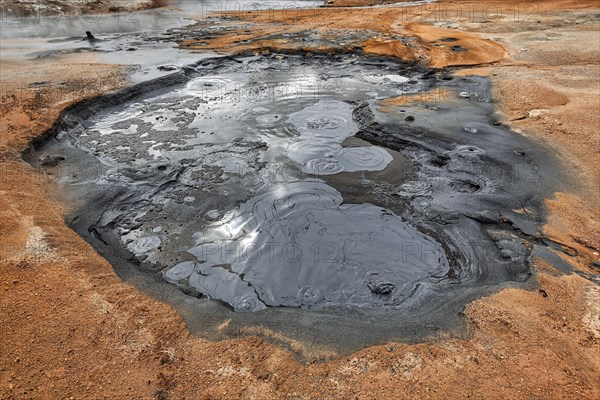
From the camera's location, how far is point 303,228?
5.38 metres

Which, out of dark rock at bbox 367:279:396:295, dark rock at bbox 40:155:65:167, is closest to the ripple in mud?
dark rock at bbox 367:279:396:295

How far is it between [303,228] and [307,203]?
1.94 ft

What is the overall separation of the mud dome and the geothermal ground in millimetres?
36

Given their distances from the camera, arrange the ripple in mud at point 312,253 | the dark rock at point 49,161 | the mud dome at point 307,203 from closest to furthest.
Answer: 1. the mud dome at point 307,203
2. the ripple in mud at point 312,253
3. the dark rock at point 49,161

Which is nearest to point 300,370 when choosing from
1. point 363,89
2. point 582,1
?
point 363,89

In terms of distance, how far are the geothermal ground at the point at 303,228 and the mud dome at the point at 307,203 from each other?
0.12ft

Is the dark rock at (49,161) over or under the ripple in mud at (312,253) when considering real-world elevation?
over

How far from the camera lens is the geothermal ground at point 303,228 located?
3361 millimetres

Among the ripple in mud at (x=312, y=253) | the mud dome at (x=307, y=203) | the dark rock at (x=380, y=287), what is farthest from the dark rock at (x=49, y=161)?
the dark rock at (x=380, y=287)

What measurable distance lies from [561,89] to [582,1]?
13.4 metres

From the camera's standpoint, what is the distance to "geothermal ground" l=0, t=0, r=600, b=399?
11.0ft

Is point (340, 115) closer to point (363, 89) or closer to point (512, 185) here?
point (363, 89)

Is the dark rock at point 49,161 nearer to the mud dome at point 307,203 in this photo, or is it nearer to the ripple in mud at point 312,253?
the mud dome at point 307,203

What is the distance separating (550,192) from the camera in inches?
236
